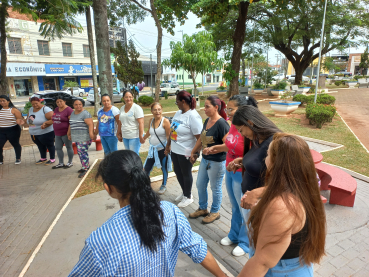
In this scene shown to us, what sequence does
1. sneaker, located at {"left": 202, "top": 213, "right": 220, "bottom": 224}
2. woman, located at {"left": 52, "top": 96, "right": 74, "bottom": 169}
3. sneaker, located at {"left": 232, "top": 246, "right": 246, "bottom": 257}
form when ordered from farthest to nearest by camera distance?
woman, located at {"left": 52, "top": 96, "right": 74, "bottom": 169} → sneaker, located at {"left": 202, "top": 213, "right": 220, "bottom": 224} → sneaker, located at {"left": 232, "top": 246, "right": 246, "bottom": 257}

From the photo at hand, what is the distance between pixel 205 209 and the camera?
351 centimetres

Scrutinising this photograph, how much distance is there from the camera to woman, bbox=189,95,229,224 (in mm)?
2961

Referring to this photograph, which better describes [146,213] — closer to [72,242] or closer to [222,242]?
[222,242]

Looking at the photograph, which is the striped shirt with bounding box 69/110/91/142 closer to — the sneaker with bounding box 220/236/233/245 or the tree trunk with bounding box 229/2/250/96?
the sneaker with bounding box 220/236/233/245

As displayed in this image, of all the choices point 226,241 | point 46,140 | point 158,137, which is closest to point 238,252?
point 226,241

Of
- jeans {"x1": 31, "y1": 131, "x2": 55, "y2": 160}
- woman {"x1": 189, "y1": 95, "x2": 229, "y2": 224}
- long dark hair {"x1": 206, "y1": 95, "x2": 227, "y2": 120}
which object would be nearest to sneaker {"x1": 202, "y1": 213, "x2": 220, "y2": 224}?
woman {"x1": 189, "y1": 95, "x2": 229, "y2": 224}

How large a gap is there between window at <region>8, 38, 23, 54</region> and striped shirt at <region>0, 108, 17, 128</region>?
1092 inches

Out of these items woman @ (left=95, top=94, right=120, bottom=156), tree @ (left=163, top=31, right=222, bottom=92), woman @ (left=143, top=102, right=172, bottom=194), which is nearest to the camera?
woman @ (left=143, top=102, right=172, bottom=194)

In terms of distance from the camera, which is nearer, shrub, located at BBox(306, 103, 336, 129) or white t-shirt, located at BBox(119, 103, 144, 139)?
white t-shirt, located at BBox(119, 103, 144, 139)

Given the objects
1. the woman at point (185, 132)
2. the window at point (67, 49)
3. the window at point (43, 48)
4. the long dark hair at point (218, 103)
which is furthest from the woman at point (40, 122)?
the window at point (67, 49)

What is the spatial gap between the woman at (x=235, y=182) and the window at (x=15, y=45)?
32.9 m

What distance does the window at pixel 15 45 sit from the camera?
2704 centimetres

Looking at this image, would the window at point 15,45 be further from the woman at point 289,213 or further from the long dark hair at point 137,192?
the woman at point 289,213

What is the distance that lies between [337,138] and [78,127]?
7.60 meters
